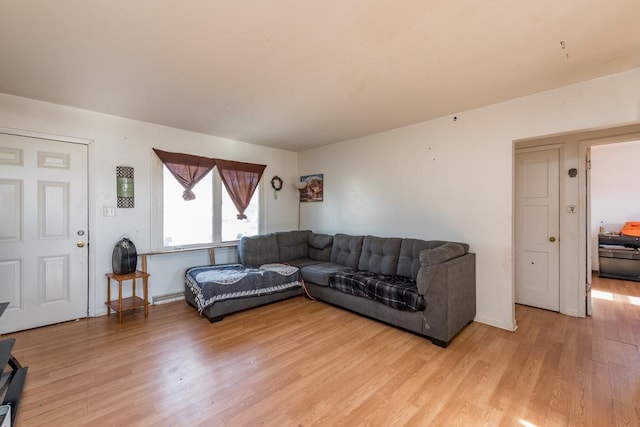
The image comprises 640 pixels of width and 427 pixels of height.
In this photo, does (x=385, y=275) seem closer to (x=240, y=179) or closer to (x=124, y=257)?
(x=240, y=179)

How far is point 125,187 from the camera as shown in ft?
11.3

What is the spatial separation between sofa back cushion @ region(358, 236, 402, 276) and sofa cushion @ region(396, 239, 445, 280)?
0.29 feet

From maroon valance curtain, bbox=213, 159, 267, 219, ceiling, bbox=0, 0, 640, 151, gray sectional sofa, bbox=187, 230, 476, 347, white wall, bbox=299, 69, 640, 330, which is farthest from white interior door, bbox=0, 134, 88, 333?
white wall, bbox=299, 69, 640, 330

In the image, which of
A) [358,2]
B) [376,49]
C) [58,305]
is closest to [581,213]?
[376,49]

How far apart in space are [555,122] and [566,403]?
236 cm

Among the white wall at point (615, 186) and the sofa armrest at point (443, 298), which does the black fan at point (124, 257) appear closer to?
the sofa armrest at point (443, 298)

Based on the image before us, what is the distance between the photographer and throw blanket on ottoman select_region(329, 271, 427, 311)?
8.97 feet

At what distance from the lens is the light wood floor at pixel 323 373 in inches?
Answer: 67.6

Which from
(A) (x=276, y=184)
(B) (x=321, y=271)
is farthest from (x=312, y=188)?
(B) (x=321, y=271)

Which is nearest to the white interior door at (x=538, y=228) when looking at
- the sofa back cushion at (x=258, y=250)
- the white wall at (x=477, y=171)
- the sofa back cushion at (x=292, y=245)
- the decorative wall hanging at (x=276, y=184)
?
the white wall at (x=477, y=171)

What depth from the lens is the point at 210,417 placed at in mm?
1689

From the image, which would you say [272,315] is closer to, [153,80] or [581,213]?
[153,80]

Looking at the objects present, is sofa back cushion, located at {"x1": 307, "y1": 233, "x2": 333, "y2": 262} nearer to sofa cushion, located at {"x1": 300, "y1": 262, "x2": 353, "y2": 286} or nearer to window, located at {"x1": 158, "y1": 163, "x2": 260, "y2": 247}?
sofa cushion, located at {"x1": 300, "y1": 262, "x2": 353, "y2": 286}

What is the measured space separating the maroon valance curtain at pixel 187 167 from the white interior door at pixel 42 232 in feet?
2.84
